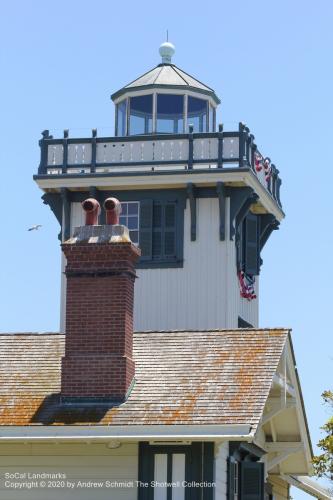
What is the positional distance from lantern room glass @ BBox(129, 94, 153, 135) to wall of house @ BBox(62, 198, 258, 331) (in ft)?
8.67

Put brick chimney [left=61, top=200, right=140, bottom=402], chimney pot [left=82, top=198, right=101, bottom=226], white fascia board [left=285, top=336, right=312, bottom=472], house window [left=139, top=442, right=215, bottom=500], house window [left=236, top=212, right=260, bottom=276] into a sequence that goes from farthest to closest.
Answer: house window [left=236, top=212, right=260, bottom=276] < white fascia board [left=285, top=336, right=312, bottom=472] < chimney pot [left=82, top=198, right=101, bottom=226] < brick chimney [left=61, top=200, right=140, bottom=402] < house window [left=139, top=442, right=215, bottom=500]

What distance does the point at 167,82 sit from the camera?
38625 millimetres

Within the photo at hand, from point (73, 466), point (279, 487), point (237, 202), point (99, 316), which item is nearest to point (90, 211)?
point (99, 316)

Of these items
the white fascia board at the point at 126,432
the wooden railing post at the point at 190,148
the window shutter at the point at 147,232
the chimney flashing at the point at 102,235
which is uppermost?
the wooden railing post at the point at 190,148

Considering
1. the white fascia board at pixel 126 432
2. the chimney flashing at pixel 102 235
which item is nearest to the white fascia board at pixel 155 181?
the chimney flashing at pixel 102 235

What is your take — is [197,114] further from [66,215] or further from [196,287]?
[196,287]

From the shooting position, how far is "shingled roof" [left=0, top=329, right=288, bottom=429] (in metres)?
23.8

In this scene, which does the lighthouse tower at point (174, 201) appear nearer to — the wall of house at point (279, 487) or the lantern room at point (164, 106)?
the lantern room at point (164, 106)

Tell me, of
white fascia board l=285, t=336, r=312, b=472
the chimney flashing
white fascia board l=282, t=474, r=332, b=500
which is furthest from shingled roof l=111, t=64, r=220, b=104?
the chimney flashing

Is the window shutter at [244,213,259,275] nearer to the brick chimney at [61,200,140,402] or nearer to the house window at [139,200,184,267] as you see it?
the house window at [139,200,184,267]

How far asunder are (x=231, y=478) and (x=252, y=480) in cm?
96

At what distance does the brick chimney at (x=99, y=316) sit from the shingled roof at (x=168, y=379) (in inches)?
14.3

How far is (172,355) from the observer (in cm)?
2581

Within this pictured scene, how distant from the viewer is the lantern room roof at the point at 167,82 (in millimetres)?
38491
